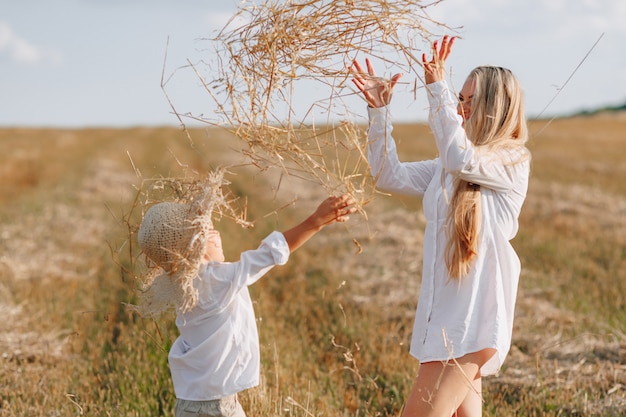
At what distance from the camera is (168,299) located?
2971 mm

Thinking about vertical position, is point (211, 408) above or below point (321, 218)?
below

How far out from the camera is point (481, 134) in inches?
123

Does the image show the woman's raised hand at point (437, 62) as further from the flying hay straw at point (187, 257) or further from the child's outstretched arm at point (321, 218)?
the flying hay straw at point (187, 257)

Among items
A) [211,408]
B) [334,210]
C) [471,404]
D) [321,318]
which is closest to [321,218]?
[334,210]

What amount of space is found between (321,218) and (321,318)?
11.2ft

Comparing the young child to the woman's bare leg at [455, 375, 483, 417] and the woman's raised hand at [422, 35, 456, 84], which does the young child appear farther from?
the woman's bare leg at [455, 375, 483, 417]

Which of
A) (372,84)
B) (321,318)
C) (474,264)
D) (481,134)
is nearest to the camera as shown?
(474,264)

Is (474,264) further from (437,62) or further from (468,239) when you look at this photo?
(437,62)

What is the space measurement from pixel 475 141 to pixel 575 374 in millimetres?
2431

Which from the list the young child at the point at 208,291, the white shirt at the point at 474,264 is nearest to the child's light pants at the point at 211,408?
the young child at the point at 208,291

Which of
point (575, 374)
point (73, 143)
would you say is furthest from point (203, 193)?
point (73, 143)

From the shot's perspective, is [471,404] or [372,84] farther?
[372,84]

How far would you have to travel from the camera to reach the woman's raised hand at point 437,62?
308 centimetres

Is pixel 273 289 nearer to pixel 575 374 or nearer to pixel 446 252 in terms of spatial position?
pixel 575 374
